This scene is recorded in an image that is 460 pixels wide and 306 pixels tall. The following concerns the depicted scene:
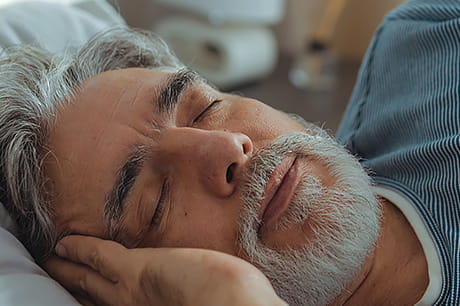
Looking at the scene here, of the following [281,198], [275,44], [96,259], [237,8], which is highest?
[281,198]

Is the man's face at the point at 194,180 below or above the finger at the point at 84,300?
above

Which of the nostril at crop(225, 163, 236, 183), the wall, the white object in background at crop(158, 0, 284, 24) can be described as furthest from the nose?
the wall

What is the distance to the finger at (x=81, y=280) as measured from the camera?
777 millimetres

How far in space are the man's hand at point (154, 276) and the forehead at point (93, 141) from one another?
0.18 ft

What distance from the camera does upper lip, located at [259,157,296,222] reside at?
2.55 ft

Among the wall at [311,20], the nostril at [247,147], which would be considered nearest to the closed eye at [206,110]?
the nostril at [247,147]

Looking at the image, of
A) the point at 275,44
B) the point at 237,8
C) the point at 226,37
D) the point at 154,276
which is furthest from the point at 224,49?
the point at 154,276

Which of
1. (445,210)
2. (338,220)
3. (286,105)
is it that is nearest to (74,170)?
(338,220)

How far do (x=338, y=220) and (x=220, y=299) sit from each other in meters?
0.24

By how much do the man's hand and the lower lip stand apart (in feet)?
0.36

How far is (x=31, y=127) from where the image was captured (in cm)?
87

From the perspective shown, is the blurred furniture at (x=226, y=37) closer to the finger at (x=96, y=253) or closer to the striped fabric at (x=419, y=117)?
the striped fabric at (x=419, y=117)

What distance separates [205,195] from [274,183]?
0.10 metres

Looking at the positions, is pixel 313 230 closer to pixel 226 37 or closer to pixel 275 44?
pixel 226 37
